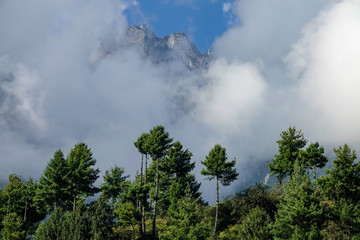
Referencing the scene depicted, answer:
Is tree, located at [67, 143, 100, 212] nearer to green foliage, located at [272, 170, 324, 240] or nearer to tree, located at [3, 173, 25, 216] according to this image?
tree, located at [3, 173, 25, 216]

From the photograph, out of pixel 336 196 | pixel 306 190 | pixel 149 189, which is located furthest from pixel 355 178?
pixel 149 189

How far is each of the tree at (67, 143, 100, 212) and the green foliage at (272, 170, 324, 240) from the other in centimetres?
3395

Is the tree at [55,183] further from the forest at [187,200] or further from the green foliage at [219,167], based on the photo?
the green foliage at [219,167]

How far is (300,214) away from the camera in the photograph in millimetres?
27578

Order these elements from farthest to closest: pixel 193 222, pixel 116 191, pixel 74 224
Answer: pixel 116 191 < pixel 74 224 < pixel 193 222

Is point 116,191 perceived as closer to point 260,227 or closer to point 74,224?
point 74,224

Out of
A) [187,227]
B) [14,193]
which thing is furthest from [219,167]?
[14,193]

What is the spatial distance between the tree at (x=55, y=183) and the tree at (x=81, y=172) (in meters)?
0.99

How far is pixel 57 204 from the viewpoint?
52.3 m

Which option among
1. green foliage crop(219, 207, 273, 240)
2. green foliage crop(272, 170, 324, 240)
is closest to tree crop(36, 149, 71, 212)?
green foliage crop(219, 207, 273, 240)

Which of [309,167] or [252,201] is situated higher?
[309,167]

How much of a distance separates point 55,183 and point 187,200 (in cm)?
2687

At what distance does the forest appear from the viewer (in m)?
28.6

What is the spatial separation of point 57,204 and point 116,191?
462 inches
